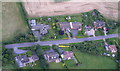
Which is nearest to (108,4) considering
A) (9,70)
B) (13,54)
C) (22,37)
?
(22,37)

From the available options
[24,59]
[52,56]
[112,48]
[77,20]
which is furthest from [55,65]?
[112,48]

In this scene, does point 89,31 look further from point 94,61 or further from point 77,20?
point 94,61

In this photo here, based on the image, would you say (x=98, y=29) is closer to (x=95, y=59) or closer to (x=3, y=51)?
(x=95, y=59)

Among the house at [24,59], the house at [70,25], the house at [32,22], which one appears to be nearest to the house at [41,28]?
the house at [32,22]

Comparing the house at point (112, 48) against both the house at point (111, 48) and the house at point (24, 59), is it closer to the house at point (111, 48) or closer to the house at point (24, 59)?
the house at point (111, 48)

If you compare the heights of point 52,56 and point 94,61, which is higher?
point 52,56

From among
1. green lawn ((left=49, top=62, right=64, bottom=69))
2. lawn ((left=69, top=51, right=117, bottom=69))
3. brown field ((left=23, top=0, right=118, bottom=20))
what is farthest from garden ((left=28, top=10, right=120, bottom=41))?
green lawn ((left=49, top=62, right=64, bottom=69))

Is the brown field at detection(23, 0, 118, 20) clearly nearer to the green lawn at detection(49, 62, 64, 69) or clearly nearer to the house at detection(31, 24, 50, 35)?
the house at detection(31, 24, 50, 35)
